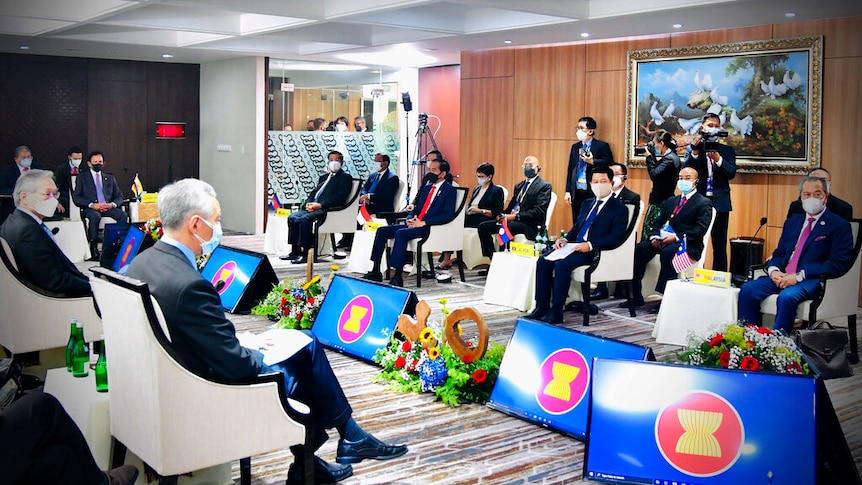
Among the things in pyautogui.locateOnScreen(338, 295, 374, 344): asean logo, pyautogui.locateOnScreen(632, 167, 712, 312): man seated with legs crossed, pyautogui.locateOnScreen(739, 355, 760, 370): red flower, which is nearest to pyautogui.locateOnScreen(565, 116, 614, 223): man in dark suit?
pyautogui.locateOnScreen(632, 167, 712, 312): man seated with legs crossed

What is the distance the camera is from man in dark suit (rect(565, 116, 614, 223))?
11188 mm

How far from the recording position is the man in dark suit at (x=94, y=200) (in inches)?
480

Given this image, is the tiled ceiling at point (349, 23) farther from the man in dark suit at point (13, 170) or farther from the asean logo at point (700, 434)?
the asean logo at point (700, 434)

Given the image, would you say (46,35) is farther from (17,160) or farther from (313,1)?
(313,1)

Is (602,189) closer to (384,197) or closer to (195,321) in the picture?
(384,197)

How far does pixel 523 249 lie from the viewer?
29.6 feet

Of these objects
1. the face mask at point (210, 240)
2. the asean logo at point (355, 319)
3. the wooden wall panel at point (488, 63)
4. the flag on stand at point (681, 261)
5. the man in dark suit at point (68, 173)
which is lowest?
the asean logo at point (355, 319)

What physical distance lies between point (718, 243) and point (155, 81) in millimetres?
10968

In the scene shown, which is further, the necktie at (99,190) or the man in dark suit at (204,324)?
the necktie at (99,190)

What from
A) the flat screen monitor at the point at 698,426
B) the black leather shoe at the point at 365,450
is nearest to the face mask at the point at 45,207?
the black leather shoe at the point at 365,450

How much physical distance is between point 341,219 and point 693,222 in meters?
5.09

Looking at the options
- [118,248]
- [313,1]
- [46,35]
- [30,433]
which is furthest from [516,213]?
[30,433]

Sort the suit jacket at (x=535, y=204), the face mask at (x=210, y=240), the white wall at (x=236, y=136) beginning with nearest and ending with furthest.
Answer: the face mask at (x=210, y=240) < the suit jacket at (x=535, y=204) < the white wall at (x=236, y=136)

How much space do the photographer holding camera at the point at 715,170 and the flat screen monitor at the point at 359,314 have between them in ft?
13.9
